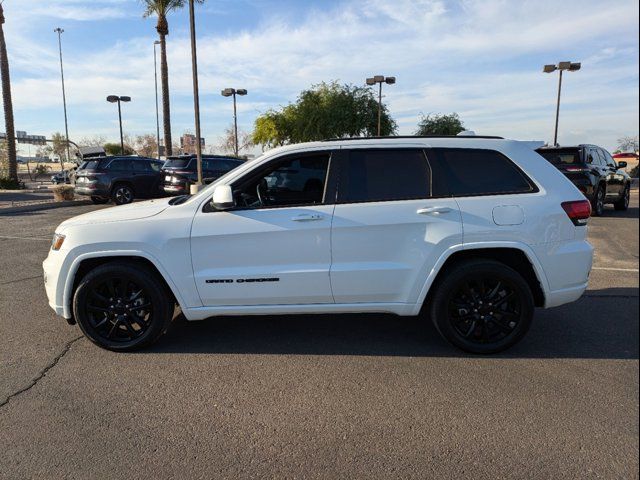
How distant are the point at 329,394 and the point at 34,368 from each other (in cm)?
245

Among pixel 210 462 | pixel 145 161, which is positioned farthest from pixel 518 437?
pixel 145 161

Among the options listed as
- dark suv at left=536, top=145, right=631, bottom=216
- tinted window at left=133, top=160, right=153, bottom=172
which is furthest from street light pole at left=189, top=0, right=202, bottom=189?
dark suv at left=536, top=145, right=631, bottom=216

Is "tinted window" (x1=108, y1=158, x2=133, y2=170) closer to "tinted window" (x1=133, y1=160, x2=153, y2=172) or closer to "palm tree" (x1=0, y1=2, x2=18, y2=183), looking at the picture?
"tinted window" (x1=133, y1=160, x2=153, y2=172)

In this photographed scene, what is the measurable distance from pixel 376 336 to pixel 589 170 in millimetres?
10279

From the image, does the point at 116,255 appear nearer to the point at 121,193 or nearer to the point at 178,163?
the point at 178,163

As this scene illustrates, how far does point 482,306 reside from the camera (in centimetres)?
394

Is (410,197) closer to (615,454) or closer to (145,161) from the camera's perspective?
(615,454)

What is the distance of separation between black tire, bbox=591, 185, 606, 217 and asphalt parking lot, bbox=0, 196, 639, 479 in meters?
9.03

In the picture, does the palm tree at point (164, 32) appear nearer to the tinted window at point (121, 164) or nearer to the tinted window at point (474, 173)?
the tinted window at point (121, 164)

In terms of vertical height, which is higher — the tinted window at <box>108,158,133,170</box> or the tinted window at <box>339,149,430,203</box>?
the tinted window at <box>108,158,133,170</box>

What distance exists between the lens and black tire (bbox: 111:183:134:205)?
1662 centimetres

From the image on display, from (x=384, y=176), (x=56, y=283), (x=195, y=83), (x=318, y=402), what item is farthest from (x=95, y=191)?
(x=318, y=402)

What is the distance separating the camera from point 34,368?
150 inches

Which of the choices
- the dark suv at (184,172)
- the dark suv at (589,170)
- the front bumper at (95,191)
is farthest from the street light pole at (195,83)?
the dark suv at (589,170)
